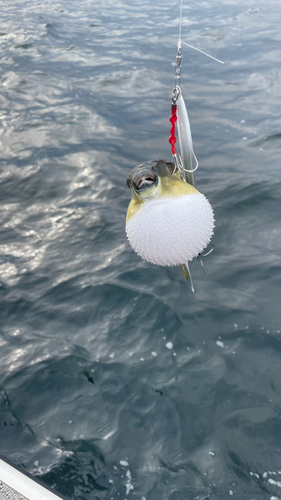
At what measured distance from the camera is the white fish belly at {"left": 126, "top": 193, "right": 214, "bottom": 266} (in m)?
2.21

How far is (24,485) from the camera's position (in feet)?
9.09

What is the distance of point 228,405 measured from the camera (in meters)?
3.46

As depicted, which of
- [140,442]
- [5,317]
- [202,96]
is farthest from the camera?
[202,96]

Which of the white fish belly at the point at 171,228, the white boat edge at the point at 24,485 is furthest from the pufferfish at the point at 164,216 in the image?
the white boat edge at the point at 24,485

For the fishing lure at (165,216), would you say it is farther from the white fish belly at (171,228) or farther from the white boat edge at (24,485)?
the white boat edge at (24,485)

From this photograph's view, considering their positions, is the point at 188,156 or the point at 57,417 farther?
the point at 57,417

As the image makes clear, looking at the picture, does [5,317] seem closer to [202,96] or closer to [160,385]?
[160,385]

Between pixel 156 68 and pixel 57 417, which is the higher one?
pixel 156 68

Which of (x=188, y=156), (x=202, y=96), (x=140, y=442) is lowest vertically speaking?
(x=140, y=442)

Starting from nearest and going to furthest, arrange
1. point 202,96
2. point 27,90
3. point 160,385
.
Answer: point 160,385
point 202,96
point 27,90

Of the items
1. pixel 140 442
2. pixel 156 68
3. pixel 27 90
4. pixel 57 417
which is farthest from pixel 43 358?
pixel 156 68

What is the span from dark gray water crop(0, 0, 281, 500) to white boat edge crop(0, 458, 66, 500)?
340 mm

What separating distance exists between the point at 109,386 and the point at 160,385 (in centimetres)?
44

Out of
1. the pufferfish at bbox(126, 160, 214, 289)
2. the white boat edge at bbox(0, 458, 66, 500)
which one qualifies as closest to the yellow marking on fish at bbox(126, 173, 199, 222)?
the pufferfish at bbox(126, 160, 214, 289)
